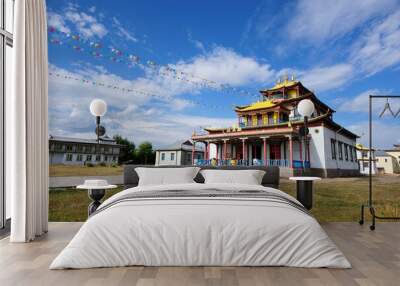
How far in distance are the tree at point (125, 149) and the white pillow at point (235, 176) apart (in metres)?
1.45

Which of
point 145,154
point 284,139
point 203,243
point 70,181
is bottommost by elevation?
point 203,243

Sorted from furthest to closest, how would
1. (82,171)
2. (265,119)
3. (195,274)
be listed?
(265,119) < (82,171) < (195,274)

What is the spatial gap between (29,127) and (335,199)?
12.7ft

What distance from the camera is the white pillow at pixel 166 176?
317 centimetres

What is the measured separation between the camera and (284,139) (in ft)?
16.1

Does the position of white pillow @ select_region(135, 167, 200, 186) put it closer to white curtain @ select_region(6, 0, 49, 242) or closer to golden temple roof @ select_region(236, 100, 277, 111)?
white curtain @ select_region(6, 0, 49, 242)

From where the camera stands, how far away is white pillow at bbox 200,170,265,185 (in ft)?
10.4

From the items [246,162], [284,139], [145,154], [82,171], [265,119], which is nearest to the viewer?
[82,171]

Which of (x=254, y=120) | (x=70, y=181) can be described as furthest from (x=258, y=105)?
(x=70, y=181)

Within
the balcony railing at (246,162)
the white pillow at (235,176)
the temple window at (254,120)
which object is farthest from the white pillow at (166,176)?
the temple window at (254,120)

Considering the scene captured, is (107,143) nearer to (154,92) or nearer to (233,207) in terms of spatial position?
(154,92)

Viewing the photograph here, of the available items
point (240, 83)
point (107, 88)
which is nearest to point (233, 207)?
point (240, 83)

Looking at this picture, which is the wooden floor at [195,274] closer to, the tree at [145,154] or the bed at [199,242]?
the bed at [199,242]

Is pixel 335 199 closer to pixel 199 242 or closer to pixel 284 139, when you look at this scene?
pixel 284 139
